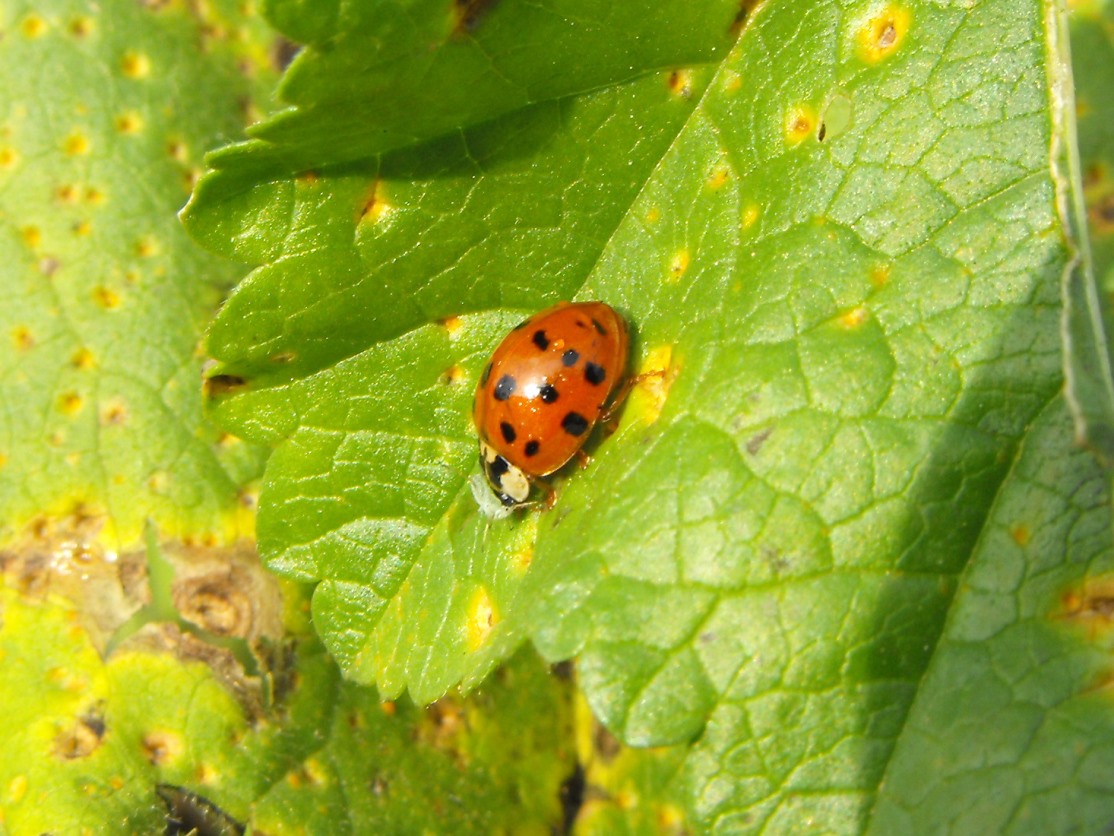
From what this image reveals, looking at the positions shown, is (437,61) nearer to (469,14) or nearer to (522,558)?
(469,14)

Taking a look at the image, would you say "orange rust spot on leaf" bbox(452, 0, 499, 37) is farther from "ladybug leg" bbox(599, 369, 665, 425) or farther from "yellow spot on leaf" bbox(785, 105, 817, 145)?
"ladybug leg" bbox(599, 369, 665, 425)

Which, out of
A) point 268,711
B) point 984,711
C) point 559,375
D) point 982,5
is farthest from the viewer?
point 268,711

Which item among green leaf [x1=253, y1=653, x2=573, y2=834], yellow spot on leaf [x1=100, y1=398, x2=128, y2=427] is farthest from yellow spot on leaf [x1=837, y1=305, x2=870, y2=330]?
yellow spot on leaf [x1=100, y1=398, x2=128, y2=427]

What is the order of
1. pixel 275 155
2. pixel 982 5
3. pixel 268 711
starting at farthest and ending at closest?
pixel 268 711 < pixel 275 155 < pixel 982 5

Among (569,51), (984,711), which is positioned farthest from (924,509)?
(569,51)

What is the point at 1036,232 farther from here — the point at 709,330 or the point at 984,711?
the point at 984,711

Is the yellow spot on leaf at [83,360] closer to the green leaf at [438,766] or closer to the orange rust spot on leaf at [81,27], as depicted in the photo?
the orange rust spot on leaf at [81,27]

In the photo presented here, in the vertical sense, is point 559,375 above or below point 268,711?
above
